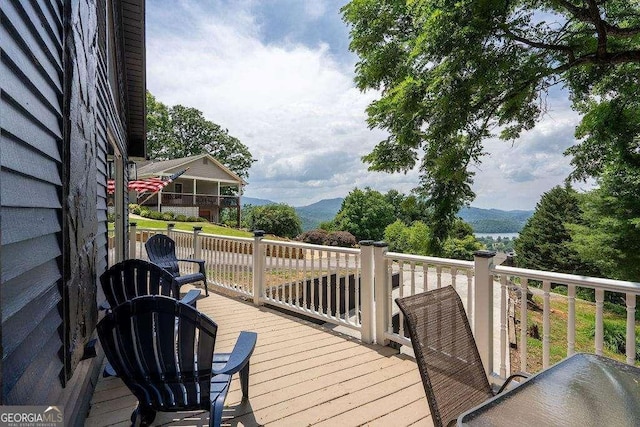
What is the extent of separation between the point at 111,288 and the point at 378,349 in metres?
2.77

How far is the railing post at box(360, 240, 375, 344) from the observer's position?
3.95 meters

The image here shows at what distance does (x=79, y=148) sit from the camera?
79.3 inches

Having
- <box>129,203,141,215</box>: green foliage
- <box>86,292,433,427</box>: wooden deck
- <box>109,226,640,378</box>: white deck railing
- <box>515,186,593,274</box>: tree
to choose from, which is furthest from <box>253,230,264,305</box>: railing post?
<box>515,186,593,274</box>: tree

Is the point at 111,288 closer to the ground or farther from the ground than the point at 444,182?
closer to the ground

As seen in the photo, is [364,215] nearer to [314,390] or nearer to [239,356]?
[314,390]

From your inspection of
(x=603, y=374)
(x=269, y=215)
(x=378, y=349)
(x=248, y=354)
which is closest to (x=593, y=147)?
(x=378, y=349)

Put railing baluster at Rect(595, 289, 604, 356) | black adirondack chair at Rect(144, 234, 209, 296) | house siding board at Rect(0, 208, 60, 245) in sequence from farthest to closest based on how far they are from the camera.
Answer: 1. black adirondack chair at Rect(144, 234, 209, 296)
2. railing baluster at Rect(595, 289, 604, 356)
3. house siding board at Rect(0, 208, 60, 245)

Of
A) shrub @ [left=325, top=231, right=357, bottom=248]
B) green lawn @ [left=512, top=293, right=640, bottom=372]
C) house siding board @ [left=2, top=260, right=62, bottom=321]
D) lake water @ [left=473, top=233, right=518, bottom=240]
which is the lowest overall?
green lawn @ [left=512, top=293, right=640, bottom=372]

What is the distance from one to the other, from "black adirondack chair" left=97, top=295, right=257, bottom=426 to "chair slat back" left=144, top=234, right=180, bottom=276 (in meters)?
4.21

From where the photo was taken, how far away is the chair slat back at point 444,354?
1.83 metres

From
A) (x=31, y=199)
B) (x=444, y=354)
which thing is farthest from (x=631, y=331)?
(x=31, y=199)

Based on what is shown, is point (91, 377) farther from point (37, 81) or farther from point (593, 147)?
point (593, 147)

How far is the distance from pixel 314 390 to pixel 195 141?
37.1 meters

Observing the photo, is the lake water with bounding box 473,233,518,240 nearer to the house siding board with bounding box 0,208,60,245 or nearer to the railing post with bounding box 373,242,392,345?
the railing post with bounding box 373,242,392,345
